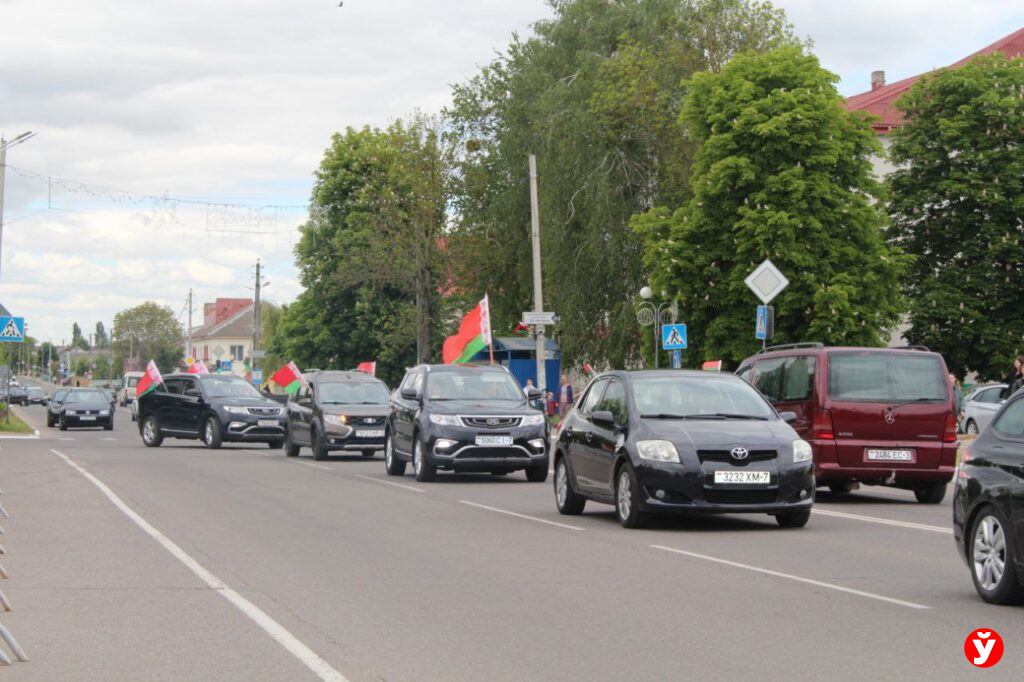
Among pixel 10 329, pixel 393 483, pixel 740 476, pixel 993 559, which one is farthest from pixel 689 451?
pixel 10 329

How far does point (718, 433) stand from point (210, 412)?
24384mm

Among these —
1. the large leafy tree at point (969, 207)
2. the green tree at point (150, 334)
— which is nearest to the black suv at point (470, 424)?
the large leafy tree at point (969, 207)

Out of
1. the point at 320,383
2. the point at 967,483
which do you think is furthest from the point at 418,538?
the point at 320,383

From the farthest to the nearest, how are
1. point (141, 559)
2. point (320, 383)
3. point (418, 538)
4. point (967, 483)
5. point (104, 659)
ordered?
1. point (320, 383)
2. point (418, 538)
3. point (141, 559)
4. point (967, 483)
5. point (104, 659)

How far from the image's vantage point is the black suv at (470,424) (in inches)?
912

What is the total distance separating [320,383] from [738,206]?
17.8 metres

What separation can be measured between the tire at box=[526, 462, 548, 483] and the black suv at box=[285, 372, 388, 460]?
24.1 feet

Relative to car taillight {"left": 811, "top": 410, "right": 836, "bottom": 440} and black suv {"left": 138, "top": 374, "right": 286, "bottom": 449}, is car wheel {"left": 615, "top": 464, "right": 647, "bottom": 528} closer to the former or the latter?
car taillight {"left": 811, "top": 410, "right": 836, "bottom": 440}

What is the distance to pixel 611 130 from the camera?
5072 centimetres

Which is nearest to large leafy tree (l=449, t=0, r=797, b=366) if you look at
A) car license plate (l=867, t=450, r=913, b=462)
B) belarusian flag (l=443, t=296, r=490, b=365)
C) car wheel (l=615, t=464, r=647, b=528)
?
belarusian flag (l=443, t=296, r=490, b=365)

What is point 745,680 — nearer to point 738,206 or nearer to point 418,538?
point 418,538

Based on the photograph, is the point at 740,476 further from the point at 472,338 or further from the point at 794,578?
the point at 472,338

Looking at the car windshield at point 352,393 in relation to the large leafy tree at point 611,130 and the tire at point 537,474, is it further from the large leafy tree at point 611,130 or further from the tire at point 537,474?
the large leafy tree at point 611,130

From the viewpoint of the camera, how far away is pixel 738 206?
45719mm
